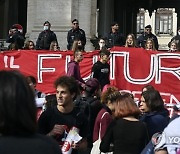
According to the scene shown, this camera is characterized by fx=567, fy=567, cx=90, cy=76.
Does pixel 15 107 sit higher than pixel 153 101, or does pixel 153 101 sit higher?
pixel 15 107

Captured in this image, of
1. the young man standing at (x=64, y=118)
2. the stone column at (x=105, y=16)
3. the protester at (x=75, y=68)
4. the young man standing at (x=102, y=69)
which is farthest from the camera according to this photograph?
the stone column at (x=105, y=16)

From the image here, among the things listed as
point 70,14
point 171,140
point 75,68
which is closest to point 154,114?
point 171,140

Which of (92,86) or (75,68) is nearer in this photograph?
(92,86)

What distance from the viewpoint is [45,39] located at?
689 inches

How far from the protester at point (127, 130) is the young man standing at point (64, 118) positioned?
0.36 m

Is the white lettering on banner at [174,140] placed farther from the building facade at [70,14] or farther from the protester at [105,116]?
the building facade at [70,14]

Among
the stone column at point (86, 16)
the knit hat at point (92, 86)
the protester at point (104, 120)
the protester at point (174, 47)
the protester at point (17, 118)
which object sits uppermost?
the stone column at point (86, 16)

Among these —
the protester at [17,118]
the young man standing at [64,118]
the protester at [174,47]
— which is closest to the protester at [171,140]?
the young man standing at [64,118]

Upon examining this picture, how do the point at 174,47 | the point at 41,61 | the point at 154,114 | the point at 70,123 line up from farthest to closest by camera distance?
the point at 174,47
the point at 41,61
the point at 154,114
the point at 70,123

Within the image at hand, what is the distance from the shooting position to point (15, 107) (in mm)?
3061

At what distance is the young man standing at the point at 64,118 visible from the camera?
5480 mm

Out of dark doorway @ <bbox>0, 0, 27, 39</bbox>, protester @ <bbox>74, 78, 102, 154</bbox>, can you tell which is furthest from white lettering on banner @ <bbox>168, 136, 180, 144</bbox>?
dark doorway @ <bbox>0, 0, 27, 39</bbox>

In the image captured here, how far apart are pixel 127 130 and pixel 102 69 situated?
23.7ft

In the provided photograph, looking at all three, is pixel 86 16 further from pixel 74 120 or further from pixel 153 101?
pixel 74 120
